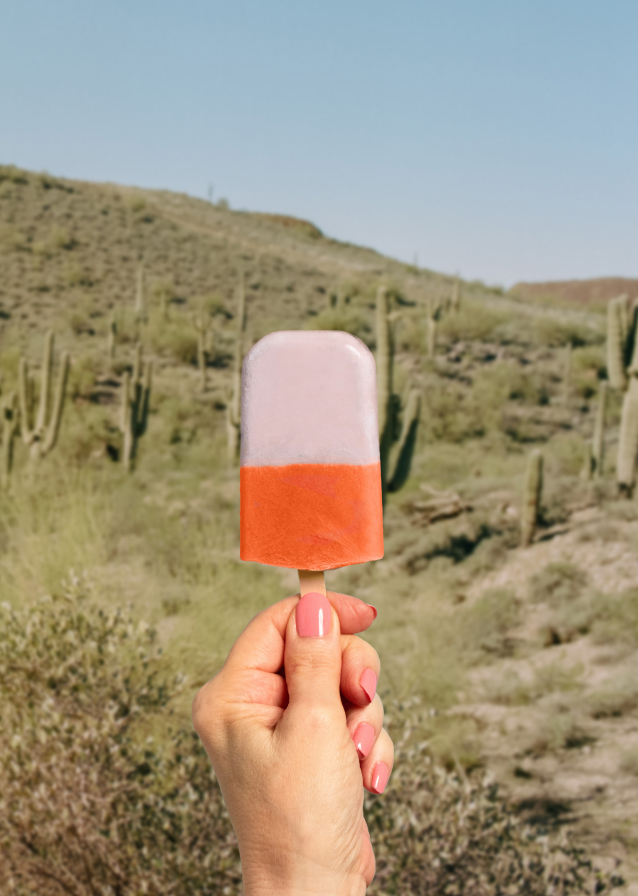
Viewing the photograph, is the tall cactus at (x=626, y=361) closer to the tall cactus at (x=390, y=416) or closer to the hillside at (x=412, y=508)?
the hillside at (x=412, y=508)

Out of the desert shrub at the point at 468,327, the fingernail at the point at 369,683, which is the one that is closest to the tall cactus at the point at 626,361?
the fingernail at the point at 369,683

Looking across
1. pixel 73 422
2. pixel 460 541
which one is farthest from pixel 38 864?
pixel 73 422

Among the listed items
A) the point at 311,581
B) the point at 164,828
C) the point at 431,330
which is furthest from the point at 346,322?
the point at 311,581

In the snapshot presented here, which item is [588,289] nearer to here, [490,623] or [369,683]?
[490,623]

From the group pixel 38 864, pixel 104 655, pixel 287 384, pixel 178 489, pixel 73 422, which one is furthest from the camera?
pixel 73 422

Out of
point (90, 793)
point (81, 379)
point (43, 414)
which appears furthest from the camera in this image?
point (81, 379)

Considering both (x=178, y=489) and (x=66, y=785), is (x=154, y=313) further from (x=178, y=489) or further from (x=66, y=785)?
(x=66, y=785)
